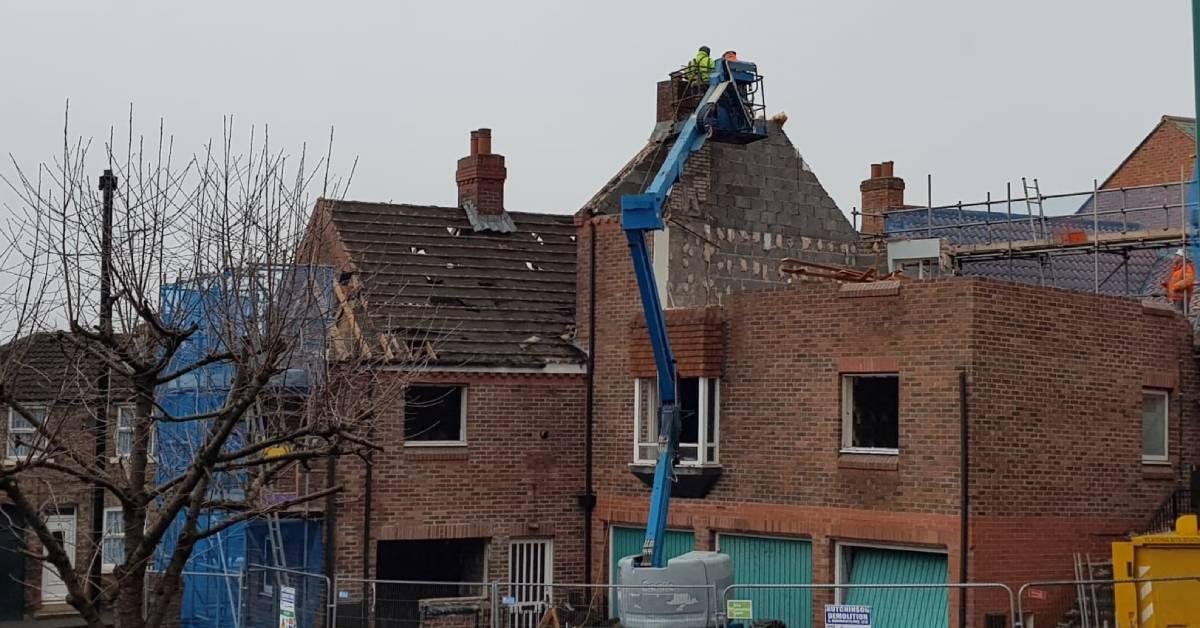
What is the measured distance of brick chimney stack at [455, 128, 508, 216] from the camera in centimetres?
2811

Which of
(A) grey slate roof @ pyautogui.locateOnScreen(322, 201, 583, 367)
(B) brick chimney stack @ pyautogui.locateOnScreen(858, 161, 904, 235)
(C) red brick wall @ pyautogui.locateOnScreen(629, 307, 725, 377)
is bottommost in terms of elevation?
(C) red brick wall @ pyautogui.locateOnScreen(629, 307, 725, 377)

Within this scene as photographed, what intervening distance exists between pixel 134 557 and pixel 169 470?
36.4ft

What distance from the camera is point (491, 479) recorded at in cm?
2436

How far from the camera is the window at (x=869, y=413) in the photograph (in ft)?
68.5

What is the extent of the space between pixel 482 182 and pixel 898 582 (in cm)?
1147

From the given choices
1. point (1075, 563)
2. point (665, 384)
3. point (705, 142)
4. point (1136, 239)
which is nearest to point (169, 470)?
point (665, 384)

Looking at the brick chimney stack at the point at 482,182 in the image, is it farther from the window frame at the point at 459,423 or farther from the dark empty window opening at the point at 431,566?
the dark empty window opening at the point at 431,566

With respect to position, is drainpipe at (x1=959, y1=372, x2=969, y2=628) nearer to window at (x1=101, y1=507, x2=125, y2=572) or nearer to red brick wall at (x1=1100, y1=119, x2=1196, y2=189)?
red brick wall at (x1=1100, y1=119, x2=1196, y2=189)

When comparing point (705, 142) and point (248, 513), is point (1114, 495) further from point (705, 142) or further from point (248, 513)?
point (248, 513)

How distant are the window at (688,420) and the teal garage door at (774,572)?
131cm

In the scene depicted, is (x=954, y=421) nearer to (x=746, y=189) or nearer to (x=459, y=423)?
(x=746, y=189)

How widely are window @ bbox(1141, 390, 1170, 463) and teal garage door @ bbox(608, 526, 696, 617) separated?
6646 mm

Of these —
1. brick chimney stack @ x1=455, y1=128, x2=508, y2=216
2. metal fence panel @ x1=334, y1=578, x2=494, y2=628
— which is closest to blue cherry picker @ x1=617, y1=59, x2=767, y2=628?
metal fence panel @ x1=334, y1=578, x2=494, y2=628

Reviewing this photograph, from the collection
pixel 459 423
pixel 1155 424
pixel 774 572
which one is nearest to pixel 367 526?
pixel 459 423
